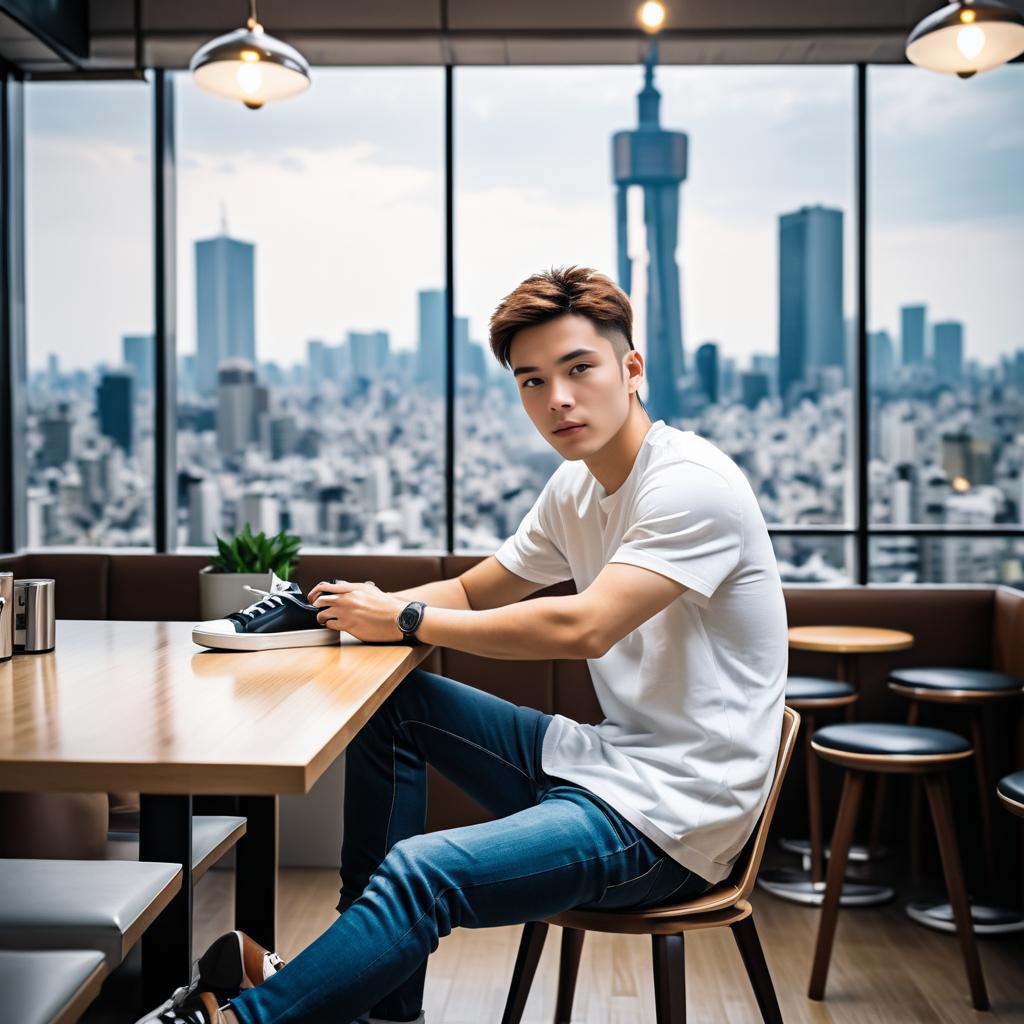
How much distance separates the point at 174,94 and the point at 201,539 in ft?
5.39

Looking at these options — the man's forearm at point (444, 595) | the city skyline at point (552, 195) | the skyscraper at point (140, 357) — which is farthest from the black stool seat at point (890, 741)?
the skyscraper at point (140, 357)

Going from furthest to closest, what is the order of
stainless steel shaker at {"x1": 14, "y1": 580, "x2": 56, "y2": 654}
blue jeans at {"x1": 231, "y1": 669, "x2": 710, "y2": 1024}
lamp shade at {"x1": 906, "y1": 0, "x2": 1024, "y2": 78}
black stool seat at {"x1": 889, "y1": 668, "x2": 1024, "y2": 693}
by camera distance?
1. black stool seat at {"x1": 889, "y1": 668, "x2": 1024, "y2": 693}
2. lamp shade at {"x1": 906, "y1": 0, "x2": 1024, "y2": 78}
3. stainless steel shaker at {"x1": 14, "y1": 580, "x2": 56, "y2": 654}
4. blue jeans at {"x1": 231, "y1": 669, "x2": 710, "y2": 1024}

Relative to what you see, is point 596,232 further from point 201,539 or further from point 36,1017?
point 36,1017

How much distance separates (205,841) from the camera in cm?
192

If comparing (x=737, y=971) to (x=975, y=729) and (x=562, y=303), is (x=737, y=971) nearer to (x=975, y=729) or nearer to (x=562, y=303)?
(x=975, y=729)

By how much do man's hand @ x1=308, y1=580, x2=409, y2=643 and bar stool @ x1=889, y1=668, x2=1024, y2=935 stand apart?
69.8 inches

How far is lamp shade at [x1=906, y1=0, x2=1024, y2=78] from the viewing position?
278 cm

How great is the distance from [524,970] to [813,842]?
1.46 m

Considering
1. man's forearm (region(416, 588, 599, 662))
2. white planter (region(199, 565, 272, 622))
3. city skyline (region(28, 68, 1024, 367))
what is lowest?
white planter (region(199, 565, 272, 622))

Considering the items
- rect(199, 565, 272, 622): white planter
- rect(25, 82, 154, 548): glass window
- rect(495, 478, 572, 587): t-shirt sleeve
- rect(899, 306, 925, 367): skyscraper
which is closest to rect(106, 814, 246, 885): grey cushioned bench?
rect(495, 478, 572, 587): t-shirt sleeve

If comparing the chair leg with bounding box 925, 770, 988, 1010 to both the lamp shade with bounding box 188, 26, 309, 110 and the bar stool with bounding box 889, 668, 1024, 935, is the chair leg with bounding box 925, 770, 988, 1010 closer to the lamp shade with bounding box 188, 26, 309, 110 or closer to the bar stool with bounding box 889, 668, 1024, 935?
the bar stool with bounding box 889, 668, 1024, 935

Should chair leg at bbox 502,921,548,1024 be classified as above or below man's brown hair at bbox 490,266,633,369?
below

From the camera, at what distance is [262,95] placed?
3035 millimetres

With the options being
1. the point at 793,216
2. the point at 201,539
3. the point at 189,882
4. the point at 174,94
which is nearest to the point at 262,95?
the point at 174,94
